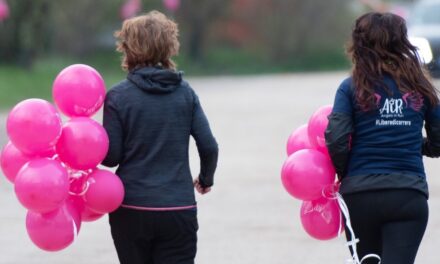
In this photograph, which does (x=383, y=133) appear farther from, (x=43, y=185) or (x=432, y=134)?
(x=43, y=185)

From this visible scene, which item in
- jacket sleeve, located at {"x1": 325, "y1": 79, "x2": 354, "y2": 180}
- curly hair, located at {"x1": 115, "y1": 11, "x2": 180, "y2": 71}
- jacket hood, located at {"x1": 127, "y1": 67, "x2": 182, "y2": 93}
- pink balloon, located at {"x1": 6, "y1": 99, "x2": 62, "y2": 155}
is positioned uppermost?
curly hair, located at {"x1": 115, "y1": 11, "x2": 180, "y2": 71}

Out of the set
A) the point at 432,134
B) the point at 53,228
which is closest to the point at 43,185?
the point at 53,228

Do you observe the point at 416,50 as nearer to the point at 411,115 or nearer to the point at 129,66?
the point at 411,115

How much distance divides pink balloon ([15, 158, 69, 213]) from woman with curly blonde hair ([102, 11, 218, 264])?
25 cm

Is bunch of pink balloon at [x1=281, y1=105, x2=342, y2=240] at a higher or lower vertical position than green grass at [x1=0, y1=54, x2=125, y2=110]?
higher

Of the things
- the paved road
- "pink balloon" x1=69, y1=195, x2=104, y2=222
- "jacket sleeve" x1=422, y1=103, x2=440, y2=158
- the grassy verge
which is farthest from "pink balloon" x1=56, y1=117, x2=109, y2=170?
the grassy verge

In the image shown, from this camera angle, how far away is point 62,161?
482cm

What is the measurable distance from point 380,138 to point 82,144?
131cm

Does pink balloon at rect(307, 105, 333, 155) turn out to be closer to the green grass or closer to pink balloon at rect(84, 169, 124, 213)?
pink balloon at rect(84, 169, 124, 213)

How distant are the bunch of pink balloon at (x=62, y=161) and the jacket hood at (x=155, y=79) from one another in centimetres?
25

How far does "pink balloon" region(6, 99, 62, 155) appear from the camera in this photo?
4676 millimetres

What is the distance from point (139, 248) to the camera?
15.3 ft

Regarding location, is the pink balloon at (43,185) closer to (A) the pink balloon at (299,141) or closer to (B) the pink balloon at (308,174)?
(B) the pink balloon at (308,174)

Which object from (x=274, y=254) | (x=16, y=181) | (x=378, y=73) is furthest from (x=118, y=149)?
(x=274, y=254)
